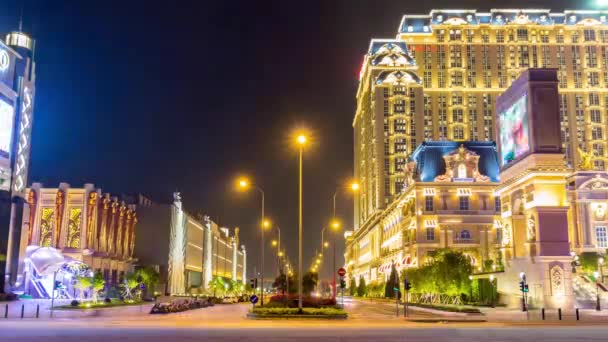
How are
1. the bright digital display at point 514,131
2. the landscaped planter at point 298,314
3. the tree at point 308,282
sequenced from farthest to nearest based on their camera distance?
the tree at point 308,282 → the bright digital display at point 514,131 → the landscaped planter at point 298,314

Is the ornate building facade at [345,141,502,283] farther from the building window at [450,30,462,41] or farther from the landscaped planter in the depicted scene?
the building window at [450,30,462,41]

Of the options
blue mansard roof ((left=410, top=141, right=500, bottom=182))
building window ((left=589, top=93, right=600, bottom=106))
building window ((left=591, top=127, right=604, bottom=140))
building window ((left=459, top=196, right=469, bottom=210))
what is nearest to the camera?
building window ((left=459, top=196, right=469, bottom=210))

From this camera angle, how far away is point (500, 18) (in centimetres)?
18750

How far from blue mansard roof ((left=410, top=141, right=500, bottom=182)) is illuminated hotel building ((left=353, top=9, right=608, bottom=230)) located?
6335 centimetres

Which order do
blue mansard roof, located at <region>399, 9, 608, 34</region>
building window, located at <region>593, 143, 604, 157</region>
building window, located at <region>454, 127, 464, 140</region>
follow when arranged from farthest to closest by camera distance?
blue mansard roof, located at <region>399, 9, 608, 34</region> → building window, located at <region>454, 127, 464, 140</region> → building window, located at <region>593, 143, 604, 157</region>

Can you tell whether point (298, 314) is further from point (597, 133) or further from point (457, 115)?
point (597, 133)

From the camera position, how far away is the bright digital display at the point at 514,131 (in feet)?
218

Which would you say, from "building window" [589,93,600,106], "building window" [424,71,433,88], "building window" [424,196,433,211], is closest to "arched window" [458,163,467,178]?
"building window" [424,196,433,211]

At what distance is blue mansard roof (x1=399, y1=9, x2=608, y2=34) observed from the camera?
185 metres

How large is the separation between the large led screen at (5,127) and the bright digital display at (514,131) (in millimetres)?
61755

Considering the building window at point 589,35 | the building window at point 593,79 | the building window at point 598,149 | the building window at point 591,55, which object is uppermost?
the building window at point 589,35

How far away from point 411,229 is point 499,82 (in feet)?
Result: 307

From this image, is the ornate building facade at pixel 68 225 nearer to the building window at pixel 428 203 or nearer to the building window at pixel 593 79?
the building window at pixel 428 203

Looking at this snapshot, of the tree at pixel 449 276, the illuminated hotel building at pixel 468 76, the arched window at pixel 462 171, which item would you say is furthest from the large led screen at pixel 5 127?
the illuminated hotel building at pixel 468 76
